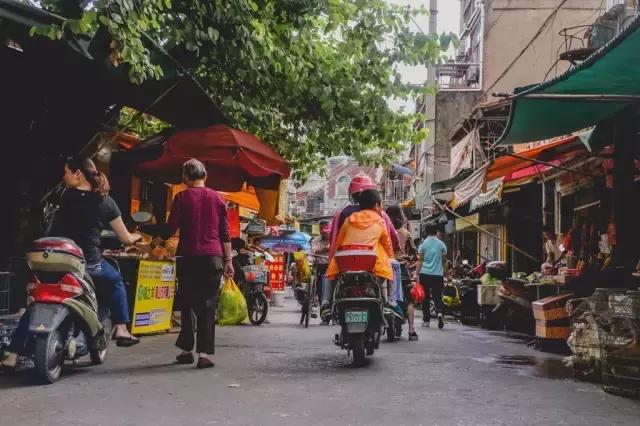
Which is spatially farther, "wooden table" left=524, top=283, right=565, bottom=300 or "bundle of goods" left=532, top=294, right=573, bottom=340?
"wooden table" left=524, top=283, right=565, bottom=300

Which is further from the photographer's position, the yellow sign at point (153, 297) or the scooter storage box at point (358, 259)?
the yellow sign at point (153, 297)

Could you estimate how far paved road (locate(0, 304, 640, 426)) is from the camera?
468 centimetres

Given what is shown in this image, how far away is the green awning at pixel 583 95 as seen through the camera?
611 centimetres

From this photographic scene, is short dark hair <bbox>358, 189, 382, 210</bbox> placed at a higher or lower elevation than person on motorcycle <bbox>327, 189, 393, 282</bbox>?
higher

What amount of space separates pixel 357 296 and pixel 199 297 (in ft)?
5.22

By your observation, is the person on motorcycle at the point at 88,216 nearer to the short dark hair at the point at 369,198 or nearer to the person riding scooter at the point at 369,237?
the person riding scooter at the point at 369,237

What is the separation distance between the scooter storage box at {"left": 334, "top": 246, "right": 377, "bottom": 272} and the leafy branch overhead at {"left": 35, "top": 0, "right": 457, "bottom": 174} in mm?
3202

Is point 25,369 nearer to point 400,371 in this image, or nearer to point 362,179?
point 400,371

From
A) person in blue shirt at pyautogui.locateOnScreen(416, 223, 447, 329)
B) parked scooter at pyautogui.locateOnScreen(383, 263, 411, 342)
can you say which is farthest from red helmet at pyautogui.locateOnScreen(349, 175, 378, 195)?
person in blue shirt at pyautogui.locateOnScreen(416, 223, 447, 329)

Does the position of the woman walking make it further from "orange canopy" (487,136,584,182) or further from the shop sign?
the shop sign

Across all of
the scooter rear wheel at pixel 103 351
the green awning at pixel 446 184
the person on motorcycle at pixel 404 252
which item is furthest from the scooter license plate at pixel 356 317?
the green awning at pixel 446 184

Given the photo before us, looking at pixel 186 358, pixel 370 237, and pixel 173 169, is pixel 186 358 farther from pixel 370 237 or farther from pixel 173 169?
pixel 173 169

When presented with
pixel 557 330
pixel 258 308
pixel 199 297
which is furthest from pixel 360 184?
pixel 258 308

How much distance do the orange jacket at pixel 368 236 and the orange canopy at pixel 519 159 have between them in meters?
3.18
